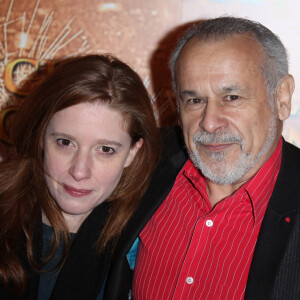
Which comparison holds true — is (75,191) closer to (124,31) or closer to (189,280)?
(189,280)

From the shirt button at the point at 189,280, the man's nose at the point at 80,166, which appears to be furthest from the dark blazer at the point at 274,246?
the man's nose at the point at 80,166

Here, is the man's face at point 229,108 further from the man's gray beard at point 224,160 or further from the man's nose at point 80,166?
the man's nose at point 80,166

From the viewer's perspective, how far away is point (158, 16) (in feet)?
7.62

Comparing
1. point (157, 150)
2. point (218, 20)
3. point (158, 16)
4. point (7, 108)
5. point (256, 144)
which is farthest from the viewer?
point (7, 108)

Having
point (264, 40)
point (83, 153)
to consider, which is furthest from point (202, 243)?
point (264, 40)

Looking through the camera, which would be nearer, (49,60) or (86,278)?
(86,278)

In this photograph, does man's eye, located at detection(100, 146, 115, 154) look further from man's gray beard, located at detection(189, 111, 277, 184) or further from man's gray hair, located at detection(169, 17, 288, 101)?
man's gray hair, located at detection(169, 17, 288, 101)

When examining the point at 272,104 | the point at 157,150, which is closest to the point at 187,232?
the point at 157,150

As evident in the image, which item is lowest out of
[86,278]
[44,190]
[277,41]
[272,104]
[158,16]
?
[86,278]

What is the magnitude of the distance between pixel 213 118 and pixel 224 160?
0.17 m

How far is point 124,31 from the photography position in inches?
93.1

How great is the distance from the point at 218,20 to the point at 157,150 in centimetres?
67

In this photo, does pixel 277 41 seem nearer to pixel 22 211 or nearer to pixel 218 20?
pixel 218 20

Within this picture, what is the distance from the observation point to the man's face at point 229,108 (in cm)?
153
